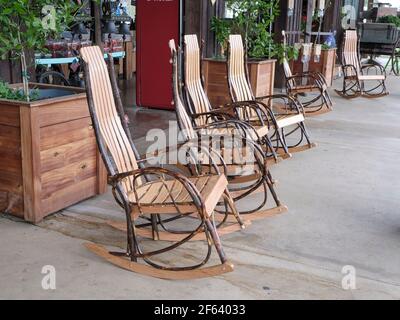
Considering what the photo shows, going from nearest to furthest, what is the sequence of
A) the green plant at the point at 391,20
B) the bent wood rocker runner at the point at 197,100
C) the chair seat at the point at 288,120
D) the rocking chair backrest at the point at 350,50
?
the bent wood rocker runner at the point at 197,100, the chair seat at the point at 288,120, the rocking chair backrest at the point at 350,50, the green plant at the point at 391,20

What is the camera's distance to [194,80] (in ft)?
13.8

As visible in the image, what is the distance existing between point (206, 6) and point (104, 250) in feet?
13.9

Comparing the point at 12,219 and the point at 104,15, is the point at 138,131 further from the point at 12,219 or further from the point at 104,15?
the point at 104,15

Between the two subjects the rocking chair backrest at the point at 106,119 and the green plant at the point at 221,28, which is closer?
the rocking chair backrest at the point at 106,119

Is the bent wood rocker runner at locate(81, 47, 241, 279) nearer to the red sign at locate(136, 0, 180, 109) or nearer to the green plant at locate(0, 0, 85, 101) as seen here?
the green plant at locate(0, 0, 85, 101)

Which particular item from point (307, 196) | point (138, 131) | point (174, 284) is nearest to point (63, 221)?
point (174, 284)

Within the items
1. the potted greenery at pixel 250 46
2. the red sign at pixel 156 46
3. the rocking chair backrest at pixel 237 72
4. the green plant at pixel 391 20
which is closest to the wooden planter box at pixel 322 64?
the potted greenery at pixel 250 46

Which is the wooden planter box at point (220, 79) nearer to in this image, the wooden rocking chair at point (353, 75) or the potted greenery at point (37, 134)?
the wooden rocking chair at point (353, 75)

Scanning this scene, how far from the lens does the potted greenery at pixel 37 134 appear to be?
3.04 metres

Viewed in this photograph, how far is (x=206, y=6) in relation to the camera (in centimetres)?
622

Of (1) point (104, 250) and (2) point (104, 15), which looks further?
(2) point (104, 15)

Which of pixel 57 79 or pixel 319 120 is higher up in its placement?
pixel 57 79

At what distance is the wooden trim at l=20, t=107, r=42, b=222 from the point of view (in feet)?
9.83
